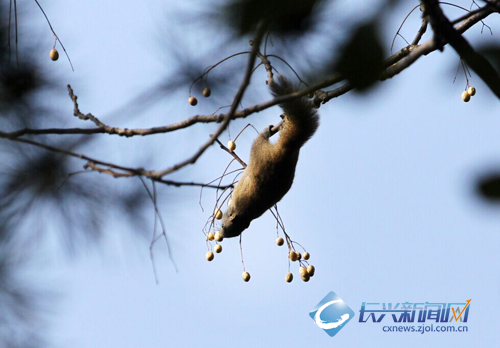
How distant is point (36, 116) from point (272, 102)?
1013 millimetres

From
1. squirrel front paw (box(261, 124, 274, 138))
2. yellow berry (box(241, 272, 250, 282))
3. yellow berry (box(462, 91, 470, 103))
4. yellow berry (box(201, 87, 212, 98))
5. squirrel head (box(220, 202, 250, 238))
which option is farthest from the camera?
squirrel head (box(220, 202, 250, 238))

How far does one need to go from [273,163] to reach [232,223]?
25.8 inches

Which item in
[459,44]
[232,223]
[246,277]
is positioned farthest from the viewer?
[232,223]

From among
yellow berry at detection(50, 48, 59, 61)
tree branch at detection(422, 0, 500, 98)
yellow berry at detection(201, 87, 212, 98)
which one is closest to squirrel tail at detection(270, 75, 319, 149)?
yellow berry at detection(201, 87, 212, 98)

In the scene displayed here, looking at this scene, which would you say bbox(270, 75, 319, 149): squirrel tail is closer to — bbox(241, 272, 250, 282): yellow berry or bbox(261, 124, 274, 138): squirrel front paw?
bbox(261, 124, 274, 138): squirrel front paw

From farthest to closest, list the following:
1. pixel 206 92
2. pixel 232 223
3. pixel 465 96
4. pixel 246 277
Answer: pixel 232 223 < pixel 246 277 < pixel 465 96 < pixel 206 92

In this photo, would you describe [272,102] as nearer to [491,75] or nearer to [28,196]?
[491,75]

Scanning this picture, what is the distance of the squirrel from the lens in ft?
10.8

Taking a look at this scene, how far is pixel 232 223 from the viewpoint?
404 cm

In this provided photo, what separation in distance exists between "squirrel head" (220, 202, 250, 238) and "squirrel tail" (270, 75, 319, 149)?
0.73 m

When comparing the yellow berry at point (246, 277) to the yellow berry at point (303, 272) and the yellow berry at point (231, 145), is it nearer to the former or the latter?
the yellow berry at point (303, 272)

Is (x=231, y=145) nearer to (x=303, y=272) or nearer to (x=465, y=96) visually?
(x=303, y=272)

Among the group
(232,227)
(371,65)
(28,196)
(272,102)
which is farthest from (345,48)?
(232,227)

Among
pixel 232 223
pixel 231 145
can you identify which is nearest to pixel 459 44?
pixel 231 145
